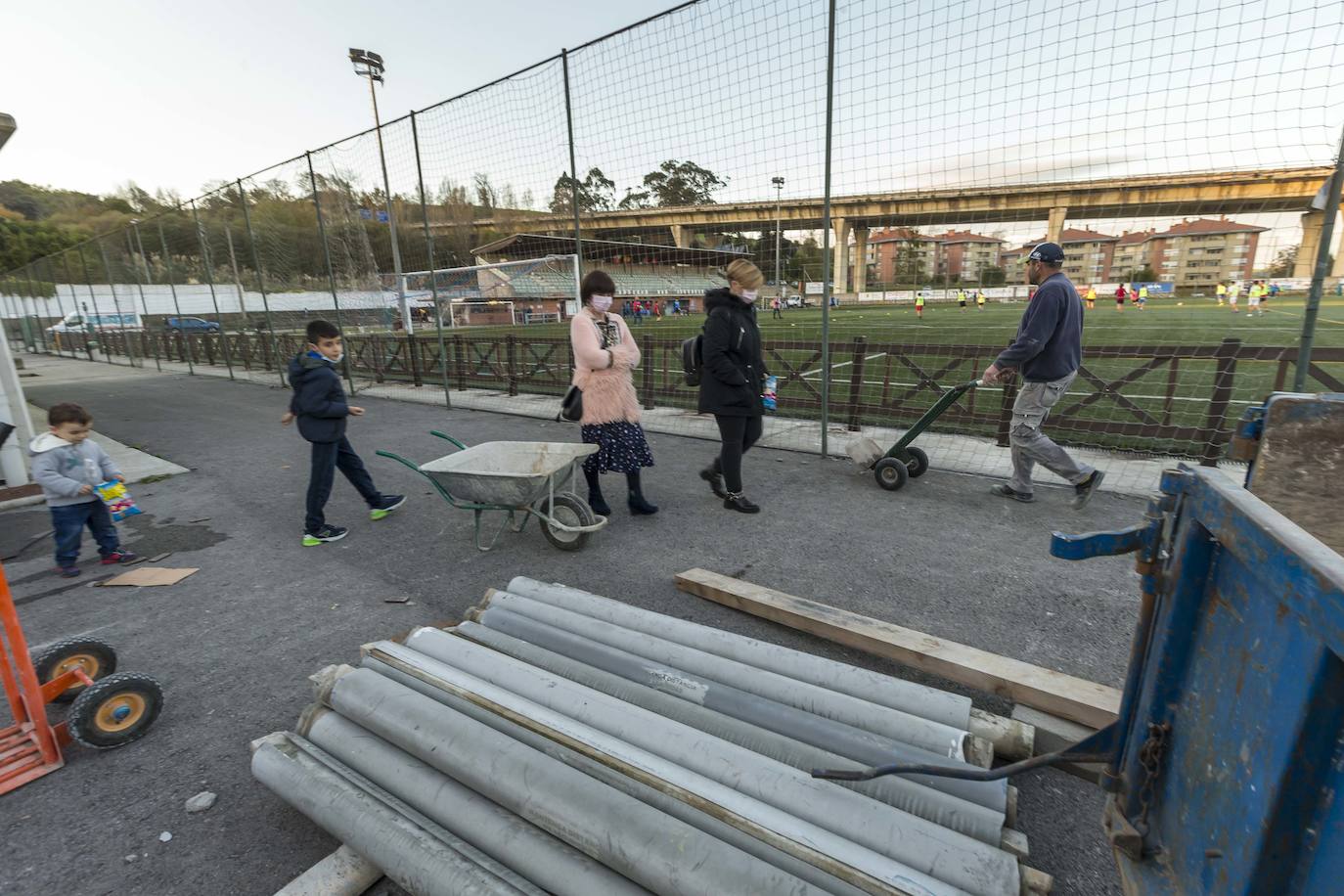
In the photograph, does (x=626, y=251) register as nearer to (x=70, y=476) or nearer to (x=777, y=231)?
(x=777, y=231)

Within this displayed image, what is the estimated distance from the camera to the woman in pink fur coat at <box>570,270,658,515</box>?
4027 millimetres

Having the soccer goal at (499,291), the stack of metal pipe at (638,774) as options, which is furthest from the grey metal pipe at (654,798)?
the soccer goal at (499,291)

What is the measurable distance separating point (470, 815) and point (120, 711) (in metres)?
1.71

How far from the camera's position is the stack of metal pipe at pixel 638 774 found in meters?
1.44

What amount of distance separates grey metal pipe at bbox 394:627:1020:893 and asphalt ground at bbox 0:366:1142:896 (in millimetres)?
497

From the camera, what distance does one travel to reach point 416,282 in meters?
12.3

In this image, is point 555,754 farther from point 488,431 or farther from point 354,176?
point 354,176

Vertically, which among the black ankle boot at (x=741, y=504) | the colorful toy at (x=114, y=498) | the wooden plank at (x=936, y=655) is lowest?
Answer: the black ankle boot at (x=741, y=504)

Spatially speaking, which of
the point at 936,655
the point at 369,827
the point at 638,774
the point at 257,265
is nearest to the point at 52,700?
the point at 369,827

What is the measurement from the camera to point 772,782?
1.66m

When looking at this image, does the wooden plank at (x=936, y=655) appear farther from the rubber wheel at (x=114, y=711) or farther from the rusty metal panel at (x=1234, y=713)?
the rubber wheel at (x=114, y=711)

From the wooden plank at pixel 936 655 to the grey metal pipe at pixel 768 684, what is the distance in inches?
18.6

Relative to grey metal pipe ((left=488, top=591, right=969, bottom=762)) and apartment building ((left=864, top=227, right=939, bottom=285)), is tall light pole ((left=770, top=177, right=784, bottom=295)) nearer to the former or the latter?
apartment building ((left=864, top=227, right=939, bottom=285))

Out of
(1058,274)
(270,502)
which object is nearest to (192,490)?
(270,502)
